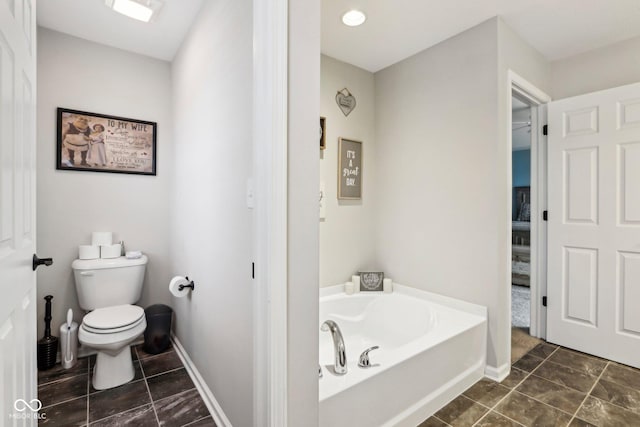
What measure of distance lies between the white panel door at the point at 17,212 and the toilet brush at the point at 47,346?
4.11 feet

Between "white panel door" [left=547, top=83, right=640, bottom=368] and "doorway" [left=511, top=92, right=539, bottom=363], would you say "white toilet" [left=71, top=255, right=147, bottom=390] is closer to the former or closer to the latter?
"doorway" [left=511, top=92, right=539, bottom=363]

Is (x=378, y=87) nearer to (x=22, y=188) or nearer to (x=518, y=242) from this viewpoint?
(x=22, y=188)

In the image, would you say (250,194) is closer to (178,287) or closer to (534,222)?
(178,287)

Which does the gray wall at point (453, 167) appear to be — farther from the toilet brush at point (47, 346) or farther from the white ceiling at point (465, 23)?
the toilet brush at point (47, 346)

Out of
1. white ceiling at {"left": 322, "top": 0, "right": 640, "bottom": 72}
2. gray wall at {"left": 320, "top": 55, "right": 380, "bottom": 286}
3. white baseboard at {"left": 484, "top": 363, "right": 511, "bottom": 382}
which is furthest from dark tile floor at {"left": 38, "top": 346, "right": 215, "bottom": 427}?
white ceiling at {"left": 322, "top": 0, "right": 640, "bottom": 72}

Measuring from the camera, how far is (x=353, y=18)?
2.03 m

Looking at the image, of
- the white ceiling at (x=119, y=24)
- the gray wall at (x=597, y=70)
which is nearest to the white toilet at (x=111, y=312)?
the white ceiling at (x=119, y=24)

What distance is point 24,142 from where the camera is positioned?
3.21 ft

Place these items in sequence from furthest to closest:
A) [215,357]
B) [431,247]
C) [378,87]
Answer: [378,87] < [431,247] < [215,357]

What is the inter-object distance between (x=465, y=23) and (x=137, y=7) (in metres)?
2.20

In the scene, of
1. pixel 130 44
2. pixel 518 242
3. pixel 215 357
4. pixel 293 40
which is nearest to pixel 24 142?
pixel 293 40

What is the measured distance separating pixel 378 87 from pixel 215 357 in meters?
2.60

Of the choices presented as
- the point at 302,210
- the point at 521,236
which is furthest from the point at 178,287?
the point at 521,236

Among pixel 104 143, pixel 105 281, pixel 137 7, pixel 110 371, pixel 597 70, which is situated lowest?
pixel 110 371
